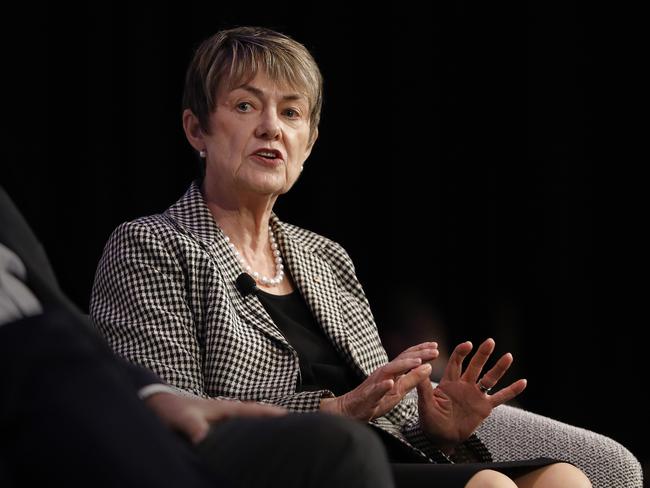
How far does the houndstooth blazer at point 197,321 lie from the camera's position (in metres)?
1.70

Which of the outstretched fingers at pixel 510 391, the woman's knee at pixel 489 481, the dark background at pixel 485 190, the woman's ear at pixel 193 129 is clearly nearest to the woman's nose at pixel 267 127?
the woman's ear at pixel 193 129

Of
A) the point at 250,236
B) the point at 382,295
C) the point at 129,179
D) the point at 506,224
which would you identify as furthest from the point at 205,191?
the point at 506,224

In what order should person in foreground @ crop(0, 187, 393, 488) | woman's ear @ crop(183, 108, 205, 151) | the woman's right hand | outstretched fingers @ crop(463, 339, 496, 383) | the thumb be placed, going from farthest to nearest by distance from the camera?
woman's ear @ crop(183, 108, 205, 151)
outstretched fingers @ crop(463, 339, 496, 383)
the woman's right hand
the thumb
person in foreground @ crop(0, 187, 393, 488)

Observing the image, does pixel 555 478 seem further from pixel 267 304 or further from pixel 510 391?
pixel 267 304

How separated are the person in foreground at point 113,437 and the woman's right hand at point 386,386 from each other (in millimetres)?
669

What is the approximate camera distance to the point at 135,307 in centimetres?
173

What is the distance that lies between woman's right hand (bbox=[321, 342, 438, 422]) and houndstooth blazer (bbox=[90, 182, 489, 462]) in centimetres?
6

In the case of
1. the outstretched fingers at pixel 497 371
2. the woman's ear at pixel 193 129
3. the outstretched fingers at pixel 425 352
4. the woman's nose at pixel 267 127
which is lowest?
the outstretched fingers at pixel 497 371

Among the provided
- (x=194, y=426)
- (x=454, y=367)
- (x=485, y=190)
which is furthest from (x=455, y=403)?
(x=485, y=190)

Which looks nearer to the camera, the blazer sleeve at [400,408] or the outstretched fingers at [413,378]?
the outstretched fingers at [413,378]

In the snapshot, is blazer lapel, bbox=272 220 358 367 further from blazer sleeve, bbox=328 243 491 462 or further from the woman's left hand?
the woman's left hand

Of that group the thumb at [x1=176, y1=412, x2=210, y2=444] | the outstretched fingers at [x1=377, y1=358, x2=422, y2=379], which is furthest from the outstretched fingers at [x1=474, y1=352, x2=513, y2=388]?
the thumb at [x1=176, y1=412, x2=210, y2=444]

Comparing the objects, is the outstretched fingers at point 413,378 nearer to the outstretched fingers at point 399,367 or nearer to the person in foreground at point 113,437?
the outstretched fingers at point 399,367

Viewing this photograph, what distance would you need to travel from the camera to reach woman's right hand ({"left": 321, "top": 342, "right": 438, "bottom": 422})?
5.32ft
